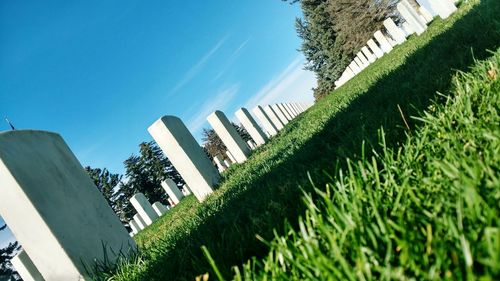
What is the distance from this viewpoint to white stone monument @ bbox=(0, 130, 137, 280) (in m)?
3.69

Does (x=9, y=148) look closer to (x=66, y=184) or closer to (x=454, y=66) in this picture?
(x=66, y=184)

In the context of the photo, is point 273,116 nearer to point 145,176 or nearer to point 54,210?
point 54,210

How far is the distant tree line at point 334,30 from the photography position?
132 ft

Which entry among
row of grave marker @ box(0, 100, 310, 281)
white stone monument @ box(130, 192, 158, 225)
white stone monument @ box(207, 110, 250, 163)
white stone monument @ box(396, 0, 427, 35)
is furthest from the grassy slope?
white stone monument @ box(130, 192, 158, 225)

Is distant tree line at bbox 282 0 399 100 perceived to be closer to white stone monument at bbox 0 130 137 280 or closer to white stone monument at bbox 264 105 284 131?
white stone monument at bbox 264 105 284 131

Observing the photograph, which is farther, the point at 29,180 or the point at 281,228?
the point at 29,180

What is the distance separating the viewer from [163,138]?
8.21 m

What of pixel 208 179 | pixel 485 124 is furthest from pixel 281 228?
pixel 208 179

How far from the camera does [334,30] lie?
43406 mm

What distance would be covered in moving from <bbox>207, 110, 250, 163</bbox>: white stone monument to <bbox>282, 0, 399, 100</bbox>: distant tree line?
31.2m

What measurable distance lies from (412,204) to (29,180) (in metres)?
3.68

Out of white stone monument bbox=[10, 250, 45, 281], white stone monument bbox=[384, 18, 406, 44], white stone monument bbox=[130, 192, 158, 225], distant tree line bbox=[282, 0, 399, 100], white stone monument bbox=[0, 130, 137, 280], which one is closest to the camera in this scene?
white stone monument bbox=[0, 130, 137, 280]

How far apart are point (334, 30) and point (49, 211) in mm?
42985

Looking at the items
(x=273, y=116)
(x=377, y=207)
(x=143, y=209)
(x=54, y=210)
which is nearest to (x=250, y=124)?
(x=143, y=209)
